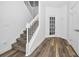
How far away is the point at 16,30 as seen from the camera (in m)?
3.83

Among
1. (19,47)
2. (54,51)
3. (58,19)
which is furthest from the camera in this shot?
(58,19)

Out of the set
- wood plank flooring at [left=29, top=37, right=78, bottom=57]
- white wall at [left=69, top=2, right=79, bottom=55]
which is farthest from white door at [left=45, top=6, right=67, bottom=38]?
wood plank flooring at [left=29, top=37, right=78, bottom=57]

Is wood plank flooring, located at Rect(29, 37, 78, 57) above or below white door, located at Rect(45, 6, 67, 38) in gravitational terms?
below

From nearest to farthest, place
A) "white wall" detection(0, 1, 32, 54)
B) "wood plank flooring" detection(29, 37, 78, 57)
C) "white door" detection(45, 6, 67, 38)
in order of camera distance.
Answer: "wood plank flooring" detection(29, 37, 78, 57)
"white wall" detection(0, 1, 32, 54)
"white door" detection(45, 6, 67, 38)

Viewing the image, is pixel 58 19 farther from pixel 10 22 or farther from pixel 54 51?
pixel 10 22

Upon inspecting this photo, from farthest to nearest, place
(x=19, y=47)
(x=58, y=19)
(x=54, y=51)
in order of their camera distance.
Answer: (x=58, y=19) < (x=19, y=47) < (x=54, y=51)

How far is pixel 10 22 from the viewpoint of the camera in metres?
3.43

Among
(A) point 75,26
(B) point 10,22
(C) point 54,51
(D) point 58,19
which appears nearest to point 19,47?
(B) point 10,22

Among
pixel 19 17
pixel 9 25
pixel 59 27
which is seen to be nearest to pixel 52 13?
pixel 59 27

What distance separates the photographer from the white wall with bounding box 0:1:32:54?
10.2 ft

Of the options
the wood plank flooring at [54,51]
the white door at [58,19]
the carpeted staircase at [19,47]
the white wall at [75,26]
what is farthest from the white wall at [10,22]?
the white door at [58,19]

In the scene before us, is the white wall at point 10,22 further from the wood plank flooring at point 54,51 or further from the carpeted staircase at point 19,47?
the wood plank flooring at point 54,51

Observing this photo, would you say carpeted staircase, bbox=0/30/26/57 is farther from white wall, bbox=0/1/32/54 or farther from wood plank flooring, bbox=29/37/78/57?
wood plank flooring, bbox=29/37/78/57

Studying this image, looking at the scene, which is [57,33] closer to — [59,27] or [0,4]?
[59,27]
